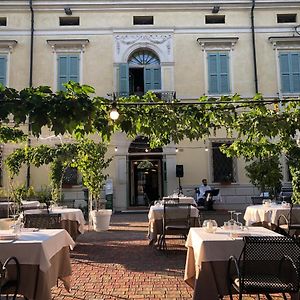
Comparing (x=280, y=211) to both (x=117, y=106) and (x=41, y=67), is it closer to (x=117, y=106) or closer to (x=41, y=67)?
(x=117, y=106)

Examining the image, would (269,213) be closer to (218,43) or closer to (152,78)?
(152,78)

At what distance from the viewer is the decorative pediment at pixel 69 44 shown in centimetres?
1583

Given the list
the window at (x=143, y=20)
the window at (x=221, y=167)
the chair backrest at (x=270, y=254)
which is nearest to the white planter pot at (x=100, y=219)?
the chair backrest at (x=270, y=254)

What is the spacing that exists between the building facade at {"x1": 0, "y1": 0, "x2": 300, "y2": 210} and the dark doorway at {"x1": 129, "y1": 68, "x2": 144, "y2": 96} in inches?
6.2

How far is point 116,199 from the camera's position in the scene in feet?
50.2

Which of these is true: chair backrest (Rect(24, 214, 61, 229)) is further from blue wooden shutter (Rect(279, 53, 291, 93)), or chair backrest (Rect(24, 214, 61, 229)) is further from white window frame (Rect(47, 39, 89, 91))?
blue wooden shutter (Rect(279, 53, 291, 93))

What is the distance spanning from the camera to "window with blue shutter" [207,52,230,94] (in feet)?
52.1

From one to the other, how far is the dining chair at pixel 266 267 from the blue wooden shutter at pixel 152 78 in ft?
42.1

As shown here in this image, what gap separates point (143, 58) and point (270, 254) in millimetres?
13750

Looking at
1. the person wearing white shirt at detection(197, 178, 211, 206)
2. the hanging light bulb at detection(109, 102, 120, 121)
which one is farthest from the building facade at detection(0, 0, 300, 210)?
the hanging light bulb at detection(109, 102, 120, 121)

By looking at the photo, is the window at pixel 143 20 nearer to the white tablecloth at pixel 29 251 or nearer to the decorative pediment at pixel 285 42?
the decorative pediment at pixel 285 42

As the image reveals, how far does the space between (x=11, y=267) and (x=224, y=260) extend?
7.16 ft

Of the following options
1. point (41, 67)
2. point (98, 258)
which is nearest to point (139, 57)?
point (41, 67)

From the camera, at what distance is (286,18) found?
53.7 feet
